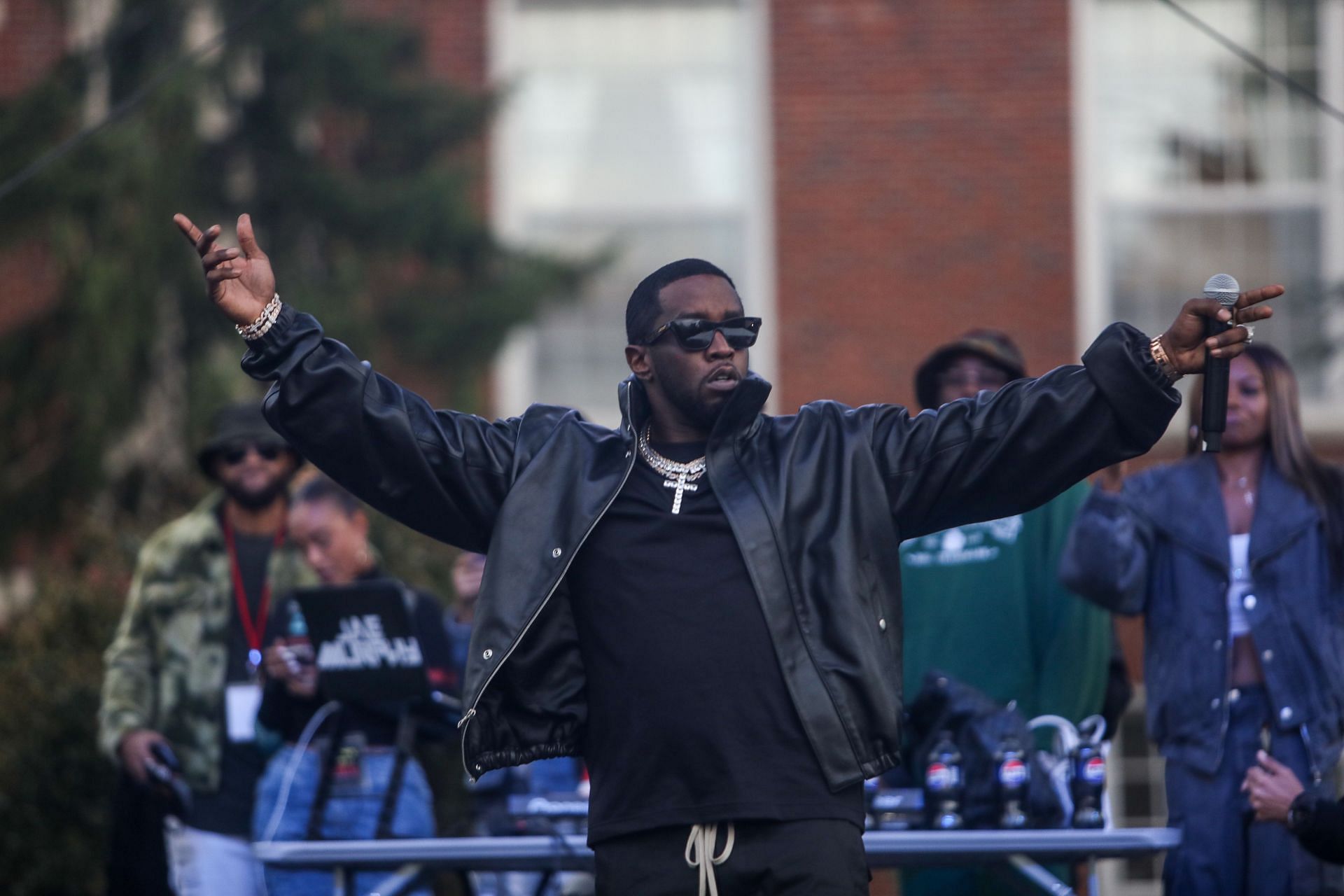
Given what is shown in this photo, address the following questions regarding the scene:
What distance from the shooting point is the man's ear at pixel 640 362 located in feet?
13.4

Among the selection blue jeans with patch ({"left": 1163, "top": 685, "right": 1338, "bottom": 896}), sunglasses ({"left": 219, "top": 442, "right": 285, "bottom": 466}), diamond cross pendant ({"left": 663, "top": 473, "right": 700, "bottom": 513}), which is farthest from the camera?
sunglasses ({"left": 219, "top": 442, "right": 285, "bottom": 466})

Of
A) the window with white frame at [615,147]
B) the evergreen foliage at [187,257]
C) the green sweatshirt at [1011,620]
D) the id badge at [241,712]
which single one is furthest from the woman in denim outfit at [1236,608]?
the window with white frame at [615,147]

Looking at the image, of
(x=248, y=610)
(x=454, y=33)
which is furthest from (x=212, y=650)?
(x=454, y=33)

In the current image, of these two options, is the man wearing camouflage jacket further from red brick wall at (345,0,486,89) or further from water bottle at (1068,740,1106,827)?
red brick wall at (345,0,486,89)

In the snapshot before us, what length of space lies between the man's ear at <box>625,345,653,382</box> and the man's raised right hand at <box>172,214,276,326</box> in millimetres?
802

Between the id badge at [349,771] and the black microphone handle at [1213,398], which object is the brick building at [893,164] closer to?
the id badge at [349,771]

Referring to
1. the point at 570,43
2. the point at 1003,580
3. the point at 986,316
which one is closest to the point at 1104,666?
the point at 1003,580

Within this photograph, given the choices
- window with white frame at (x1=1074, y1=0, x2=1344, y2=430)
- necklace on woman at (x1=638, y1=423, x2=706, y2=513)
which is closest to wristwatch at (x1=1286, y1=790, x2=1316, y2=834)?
necklace on woman at (x1=638, y1=423, x2=706, y2=513)

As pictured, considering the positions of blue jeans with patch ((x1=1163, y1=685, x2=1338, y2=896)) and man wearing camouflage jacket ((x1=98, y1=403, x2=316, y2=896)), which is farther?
man wearing camouflage jacket ((x1=98, y1=403, x2=316, y2=896))

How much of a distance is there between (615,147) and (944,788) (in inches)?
292

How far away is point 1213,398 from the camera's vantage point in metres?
3.71

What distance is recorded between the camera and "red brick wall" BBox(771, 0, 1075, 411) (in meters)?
11.3

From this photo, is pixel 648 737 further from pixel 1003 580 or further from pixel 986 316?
pixel 986 316

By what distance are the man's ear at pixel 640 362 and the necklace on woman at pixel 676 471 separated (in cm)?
16
